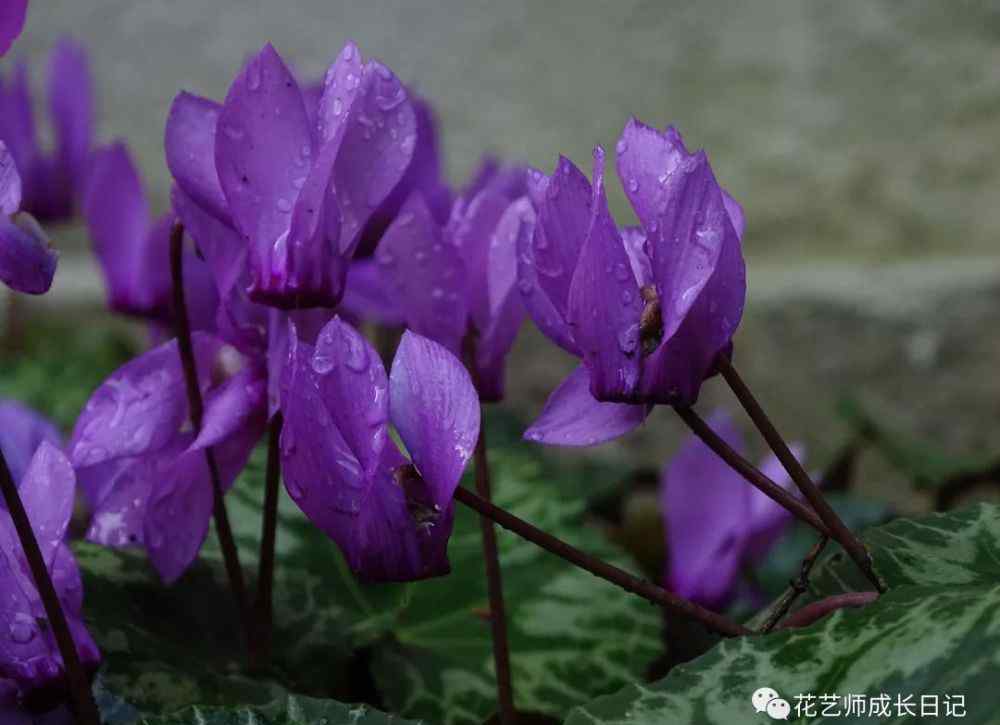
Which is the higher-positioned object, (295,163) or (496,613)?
(295,163)

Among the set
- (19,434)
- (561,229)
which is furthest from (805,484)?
(19,434)

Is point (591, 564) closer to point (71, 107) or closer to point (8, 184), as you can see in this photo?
point (8, 184)

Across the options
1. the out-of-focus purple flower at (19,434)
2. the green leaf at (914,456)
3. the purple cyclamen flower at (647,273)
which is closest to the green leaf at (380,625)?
the out-of-focus purple flower at (19,434)

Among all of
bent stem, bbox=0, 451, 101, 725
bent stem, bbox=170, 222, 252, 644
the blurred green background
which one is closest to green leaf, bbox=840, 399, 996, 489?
the blurred green background

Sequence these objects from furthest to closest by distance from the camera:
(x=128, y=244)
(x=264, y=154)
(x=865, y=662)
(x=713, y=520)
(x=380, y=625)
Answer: (x=128, y=244), (x=713, y=520), (x=380, y=625), (x=264, y=154), (x=865, y=662)

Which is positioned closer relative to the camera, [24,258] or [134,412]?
[24,258]

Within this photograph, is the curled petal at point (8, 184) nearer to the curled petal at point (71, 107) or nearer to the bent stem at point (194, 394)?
the bent stem at point (194, 394)

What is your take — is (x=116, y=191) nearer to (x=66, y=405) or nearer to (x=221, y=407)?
(x=221, y=407)
